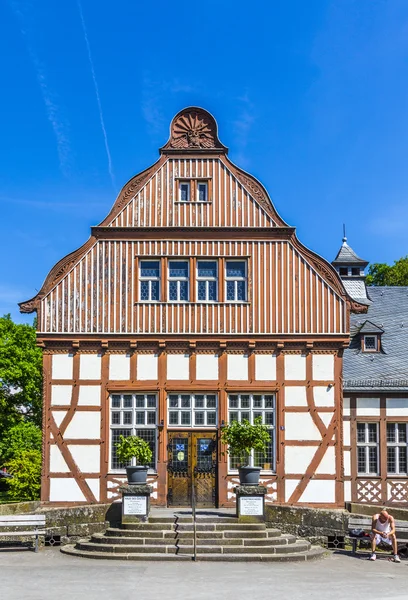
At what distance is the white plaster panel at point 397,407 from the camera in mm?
25167

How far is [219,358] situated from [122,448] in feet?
13.5

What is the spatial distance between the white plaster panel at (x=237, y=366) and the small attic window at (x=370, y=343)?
18.5ft

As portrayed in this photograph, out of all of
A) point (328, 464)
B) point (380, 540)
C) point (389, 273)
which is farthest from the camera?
point (389, 273)

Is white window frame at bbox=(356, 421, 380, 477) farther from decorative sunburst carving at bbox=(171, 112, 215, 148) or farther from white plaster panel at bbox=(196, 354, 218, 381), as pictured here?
Result: decorative sunburst carving at bbox=(171, 112, 215, 148)

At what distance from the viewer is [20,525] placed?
20.3m

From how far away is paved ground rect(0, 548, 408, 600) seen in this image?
14125 mm

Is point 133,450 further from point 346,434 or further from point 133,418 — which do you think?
point 346,434

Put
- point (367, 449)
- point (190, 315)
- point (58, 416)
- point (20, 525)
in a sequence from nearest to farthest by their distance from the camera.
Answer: point (20, 525), point (58, 416), point (190, 315), point (367, 449)

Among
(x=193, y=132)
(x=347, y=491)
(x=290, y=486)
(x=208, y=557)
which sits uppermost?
(x=193, y=132)

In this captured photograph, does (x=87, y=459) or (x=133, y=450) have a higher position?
(x=133, y=450)

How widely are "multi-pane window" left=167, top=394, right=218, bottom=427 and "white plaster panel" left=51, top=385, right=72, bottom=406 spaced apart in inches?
111

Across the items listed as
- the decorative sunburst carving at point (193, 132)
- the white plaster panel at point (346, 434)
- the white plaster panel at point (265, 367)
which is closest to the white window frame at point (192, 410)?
the white plaster panel at point (265, 367)

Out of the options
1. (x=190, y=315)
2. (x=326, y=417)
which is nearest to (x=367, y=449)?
(x=326, y=417)

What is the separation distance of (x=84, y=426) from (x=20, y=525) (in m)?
3.64
